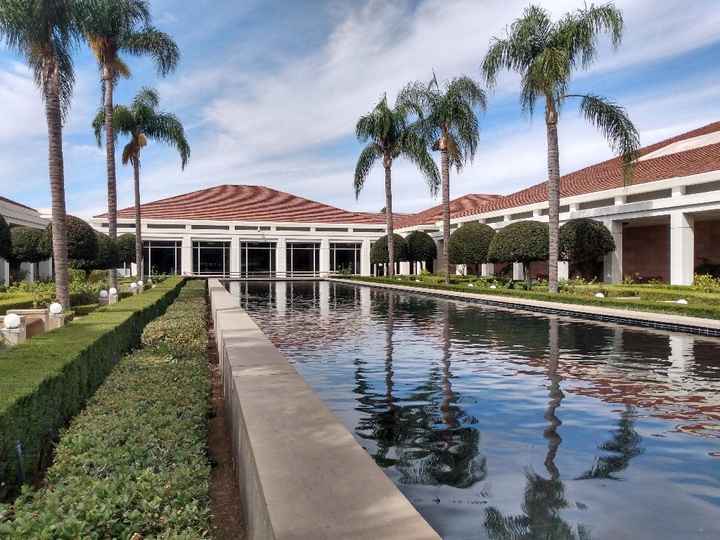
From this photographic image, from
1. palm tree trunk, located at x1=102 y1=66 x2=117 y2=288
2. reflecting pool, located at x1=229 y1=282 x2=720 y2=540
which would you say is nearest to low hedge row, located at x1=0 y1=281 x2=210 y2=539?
reflecting pool, located at x1=229 y1=282 x2=720 y2=540

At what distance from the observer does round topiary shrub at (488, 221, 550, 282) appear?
1229 inches

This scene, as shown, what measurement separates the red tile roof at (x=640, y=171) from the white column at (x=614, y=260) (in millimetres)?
2196

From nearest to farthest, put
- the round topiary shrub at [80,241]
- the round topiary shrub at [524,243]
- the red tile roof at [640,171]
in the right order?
1. the round topiary shrub at [80,241]
2. the red tile roof at [640,171]
3. the round topiary shrub at [524,243]

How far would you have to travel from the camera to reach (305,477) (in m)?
3.43

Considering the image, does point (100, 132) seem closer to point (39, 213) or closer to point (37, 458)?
point (39, 213)

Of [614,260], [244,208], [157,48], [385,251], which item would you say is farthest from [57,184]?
[244,208]

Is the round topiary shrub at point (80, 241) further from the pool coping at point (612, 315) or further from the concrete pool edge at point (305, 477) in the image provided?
the concrete pool edge at point (305, 477)

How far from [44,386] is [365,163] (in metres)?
36.6

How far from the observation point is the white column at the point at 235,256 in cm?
5472

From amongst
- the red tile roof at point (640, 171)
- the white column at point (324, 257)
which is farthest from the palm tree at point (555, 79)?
the white column at point (324, 257)

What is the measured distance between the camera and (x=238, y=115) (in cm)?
2616

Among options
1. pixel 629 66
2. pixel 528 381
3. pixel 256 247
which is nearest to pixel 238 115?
pixel 629 66

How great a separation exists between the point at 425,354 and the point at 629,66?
16.1m

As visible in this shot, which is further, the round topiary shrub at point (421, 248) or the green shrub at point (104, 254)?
the round topiary shrub at point (421, 248)
